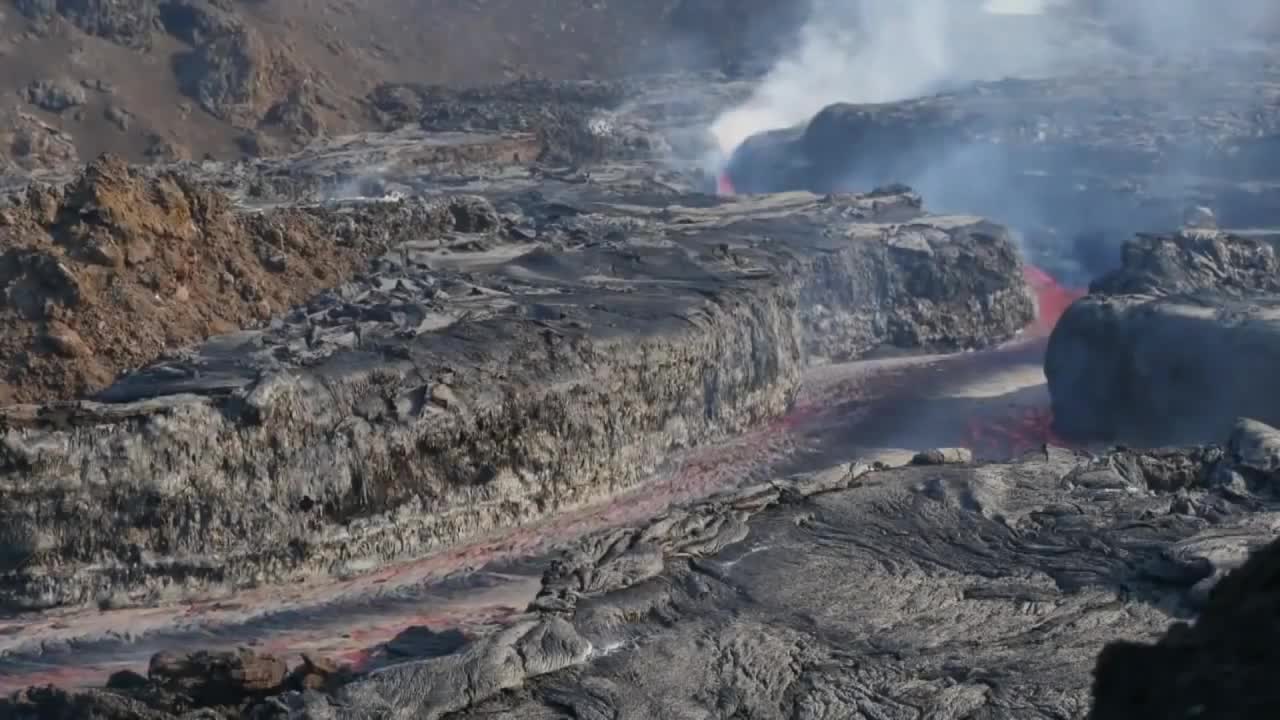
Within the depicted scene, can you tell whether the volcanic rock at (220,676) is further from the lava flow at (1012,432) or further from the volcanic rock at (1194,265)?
the volcanic rock at (1194,265)

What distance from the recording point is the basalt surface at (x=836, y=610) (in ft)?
32.3

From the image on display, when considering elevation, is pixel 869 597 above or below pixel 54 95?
below

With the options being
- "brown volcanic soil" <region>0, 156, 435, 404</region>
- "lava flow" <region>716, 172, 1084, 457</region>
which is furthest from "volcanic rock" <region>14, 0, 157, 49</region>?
"lava flow" <region>716, 172, 1084, 457</region>

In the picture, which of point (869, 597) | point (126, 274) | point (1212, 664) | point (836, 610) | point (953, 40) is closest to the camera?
point (1212, 664)

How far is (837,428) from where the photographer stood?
74.3ft

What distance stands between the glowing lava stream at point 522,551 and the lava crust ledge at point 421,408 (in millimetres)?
359

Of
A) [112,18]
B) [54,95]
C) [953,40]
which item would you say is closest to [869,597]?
[54,95]

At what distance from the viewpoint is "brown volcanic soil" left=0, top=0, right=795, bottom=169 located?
38.9 meters

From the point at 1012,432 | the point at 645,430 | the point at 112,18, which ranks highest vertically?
the point at 112,18

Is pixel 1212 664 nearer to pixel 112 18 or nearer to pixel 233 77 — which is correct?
pixel 233 77

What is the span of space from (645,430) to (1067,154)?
66.2 feet

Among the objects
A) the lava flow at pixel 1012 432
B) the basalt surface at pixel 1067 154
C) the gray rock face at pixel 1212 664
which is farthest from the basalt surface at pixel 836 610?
the basalt surface at pixel 1067 154

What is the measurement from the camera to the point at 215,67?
136 feet

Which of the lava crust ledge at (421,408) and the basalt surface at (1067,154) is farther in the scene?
the basalt surface at (1067,154)
